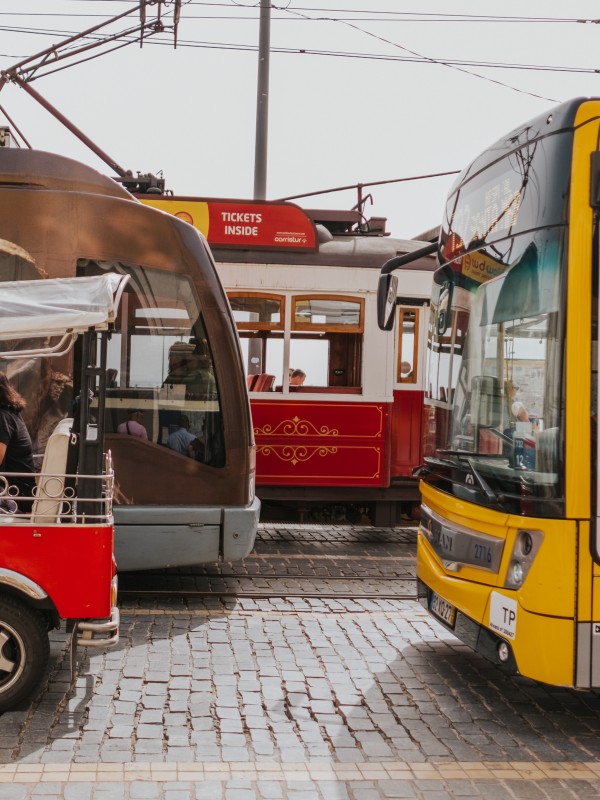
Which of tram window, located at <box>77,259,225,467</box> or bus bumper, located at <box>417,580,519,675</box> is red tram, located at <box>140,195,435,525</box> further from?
bus bumper, located at <box>417,580,519,675</box>

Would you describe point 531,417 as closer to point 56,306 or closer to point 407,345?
point 56,306

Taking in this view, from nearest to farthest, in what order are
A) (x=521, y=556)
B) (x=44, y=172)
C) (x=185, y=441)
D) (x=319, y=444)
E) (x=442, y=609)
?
(x=521, y=556), (x=442, y=609), (x=44, y=172), (x=185, y=441), (x=319, y=444)

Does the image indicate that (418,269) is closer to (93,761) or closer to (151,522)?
(151,522)

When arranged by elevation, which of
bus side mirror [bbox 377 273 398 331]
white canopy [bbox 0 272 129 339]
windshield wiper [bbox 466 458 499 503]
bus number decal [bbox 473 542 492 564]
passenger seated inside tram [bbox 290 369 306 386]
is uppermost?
bus side mirror [bbox 377 273 398 331]

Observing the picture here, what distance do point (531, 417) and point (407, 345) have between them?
6.24 m

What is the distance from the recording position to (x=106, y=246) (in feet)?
24.3

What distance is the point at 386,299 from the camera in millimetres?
6695

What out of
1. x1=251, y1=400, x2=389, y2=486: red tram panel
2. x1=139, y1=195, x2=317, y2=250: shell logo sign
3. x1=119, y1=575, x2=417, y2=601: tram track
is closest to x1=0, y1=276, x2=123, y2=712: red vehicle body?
x1=119, y1=575, x2=417, y2=601: tram track

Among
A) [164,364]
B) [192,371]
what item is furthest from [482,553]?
[164,364]

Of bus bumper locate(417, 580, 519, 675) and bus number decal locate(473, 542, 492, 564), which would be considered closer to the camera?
bus bumper locate(417, 580, 519, 675)

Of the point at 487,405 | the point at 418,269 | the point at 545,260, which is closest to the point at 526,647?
the point at 487,405

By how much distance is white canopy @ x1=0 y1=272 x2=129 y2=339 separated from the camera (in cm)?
498

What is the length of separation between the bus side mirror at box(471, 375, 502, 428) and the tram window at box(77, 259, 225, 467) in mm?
2708

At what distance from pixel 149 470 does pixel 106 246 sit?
1.69 meters
